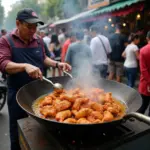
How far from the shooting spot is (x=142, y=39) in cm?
890

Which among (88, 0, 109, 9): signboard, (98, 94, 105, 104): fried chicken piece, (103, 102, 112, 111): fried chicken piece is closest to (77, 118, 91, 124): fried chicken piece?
(103, 102, 112, 111): fried chicken piece

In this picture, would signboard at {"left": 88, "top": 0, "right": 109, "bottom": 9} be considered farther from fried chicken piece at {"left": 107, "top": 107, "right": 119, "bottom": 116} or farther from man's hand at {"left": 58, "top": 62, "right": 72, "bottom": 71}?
fried chicken piece at {"left": 107, "top": 107, "right": 119, "bottom": 116}

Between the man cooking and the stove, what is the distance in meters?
0.74

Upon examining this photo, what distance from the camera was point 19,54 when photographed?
9.39ft

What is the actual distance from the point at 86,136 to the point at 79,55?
174 inches

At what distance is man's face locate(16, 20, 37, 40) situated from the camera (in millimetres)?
2756

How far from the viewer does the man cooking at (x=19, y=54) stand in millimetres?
2686

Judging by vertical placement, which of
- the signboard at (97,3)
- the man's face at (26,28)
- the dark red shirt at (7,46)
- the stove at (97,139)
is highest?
the signboard at (97,3)

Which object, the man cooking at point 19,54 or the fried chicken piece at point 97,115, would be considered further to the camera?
the man cooking at point 19,54

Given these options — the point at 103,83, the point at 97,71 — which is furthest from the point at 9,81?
the point at 97,71

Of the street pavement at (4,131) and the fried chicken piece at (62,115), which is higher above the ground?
the fried chicken piece at (62,115)

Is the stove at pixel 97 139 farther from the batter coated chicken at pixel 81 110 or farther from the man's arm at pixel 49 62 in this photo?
the man's arm at pixel 49 62

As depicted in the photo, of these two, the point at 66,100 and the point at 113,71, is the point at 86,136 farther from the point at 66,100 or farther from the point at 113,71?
the point at 113,71

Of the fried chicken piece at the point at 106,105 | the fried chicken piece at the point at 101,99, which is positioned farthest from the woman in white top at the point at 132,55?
the fried chicken piece at the point at 106,105
